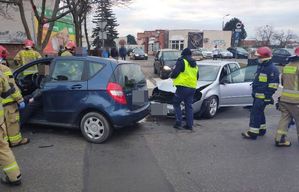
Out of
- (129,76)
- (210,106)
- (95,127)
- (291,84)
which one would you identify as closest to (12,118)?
(95,127)

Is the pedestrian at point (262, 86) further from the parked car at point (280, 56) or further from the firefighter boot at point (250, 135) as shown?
the parked car at point (280, 56)

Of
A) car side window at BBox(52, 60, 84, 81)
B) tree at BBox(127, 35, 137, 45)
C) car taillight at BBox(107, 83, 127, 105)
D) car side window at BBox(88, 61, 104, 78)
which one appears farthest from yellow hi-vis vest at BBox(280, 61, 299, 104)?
tree at BBox(127, 35, 137, 45)

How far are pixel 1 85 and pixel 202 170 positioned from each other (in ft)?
10.1

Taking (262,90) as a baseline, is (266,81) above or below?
above

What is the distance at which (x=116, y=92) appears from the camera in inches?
228

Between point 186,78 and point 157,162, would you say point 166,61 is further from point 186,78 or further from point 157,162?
point 157,162

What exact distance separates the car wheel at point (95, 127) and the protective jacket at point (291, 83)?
3307 millimetres

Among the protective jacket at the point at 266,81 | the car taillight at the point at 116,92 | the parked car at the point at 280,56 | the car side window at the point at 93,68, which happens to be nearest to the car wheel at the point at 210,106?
the protective jacket at the point at 266,81

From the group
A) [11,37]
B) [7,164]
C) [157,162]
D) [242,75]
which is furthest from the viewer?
[11,37]

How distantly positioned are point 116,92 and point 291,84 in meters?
3.19

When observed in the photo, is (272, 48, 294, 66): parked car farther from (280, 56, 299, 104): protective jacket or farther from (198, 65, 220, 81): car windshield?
(280, 56, 299, 104): protective jacket

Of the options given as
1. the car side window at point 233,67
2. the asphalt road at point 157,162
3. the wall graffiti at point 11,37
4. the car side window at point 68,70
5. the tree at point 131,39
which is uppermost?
the tree at point 131,39

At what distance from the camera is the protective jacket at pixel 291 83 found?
572 centimetres

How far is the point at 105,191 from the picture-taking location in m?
4.02
